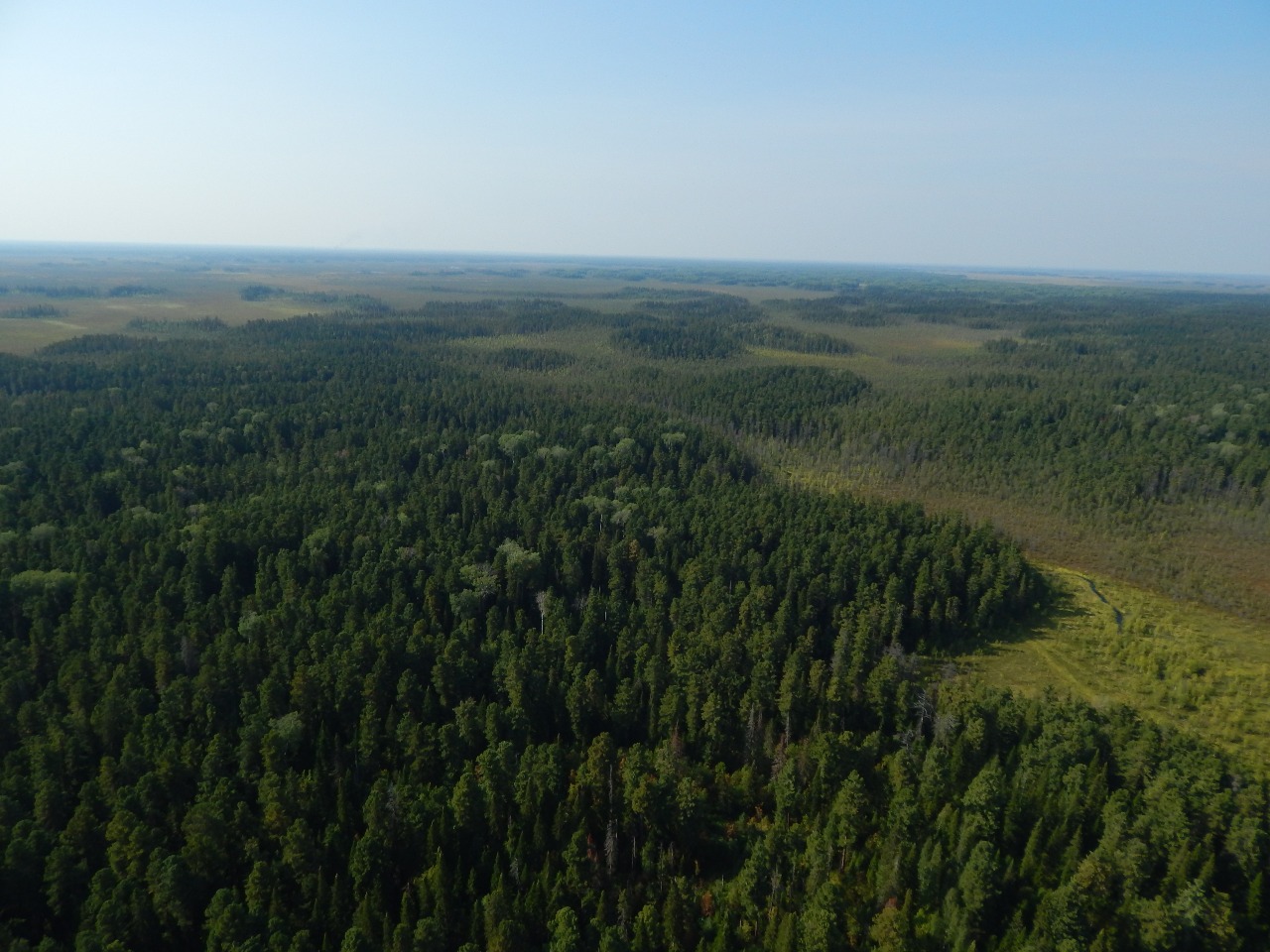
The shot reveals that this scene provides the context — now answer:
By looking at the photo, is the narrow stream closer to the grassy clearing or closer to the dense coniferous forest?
the grassy clearing

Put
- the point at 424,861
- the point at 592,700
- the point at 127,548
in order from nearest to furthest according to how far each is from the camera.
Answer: the point at 424,861
the point at 592,700
the point at 127,548

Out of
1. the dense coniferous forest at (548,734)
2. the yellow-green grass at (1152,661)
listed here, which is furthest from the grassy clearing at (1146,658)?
the dense coniferous forest at (548,734)

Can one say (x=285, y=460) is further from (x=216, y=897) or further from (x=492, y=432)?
(x=216, y=897)

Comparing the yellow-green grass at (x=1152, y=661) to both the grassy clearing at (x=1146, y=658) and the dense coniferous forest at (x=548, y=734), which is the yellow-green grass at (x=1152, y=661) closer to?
the grassy clearing at (x=1146, y=658)

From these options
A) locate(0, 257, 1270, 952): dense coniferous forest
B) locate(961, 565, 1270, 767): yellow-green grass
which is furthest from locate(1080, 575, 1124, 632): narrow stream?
locate(0, 257, 1270, 952): dense coniferous forest

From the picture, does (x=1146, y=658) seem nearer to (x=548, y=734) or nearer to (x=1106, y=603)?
(x=1106, y=603)

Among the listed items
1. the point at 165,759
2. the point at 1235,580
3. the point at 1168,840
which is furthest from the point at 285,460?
the point at 1235,580

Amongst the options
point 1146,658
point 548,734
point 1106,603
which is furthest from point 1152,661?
point 548,734
